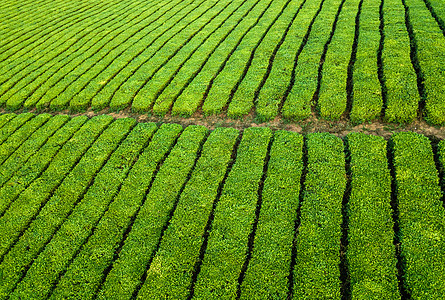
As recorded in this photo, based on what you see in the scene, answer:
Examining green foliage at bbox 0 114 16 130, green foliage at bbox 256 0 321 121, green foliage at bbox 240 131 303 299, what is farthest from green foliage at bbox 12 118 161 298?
green foliage at bbox 0 114 16 130

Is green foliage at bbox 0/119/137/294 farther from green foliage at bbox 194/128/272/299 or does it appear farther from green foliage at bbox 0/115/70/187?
green foliage at bbox 194/128/272/299

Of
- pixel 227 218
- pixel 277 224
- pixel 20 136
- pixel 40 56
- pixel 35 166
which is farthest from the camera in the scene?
pixel 40 56

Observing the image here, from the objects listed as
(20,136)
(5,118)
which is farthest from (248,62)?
(5,118)

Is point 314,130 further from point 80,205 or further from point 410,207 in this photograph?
point 80,205

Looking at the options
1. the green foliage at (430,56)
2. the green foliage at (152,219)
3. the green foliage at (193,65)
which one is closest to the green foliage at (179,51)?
the green foliage at (193,65)

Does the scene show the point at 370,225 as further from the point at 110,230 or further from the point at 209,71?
the point at 209,71

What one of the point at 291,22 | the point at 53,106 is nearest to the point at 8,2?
the point at 53,106
